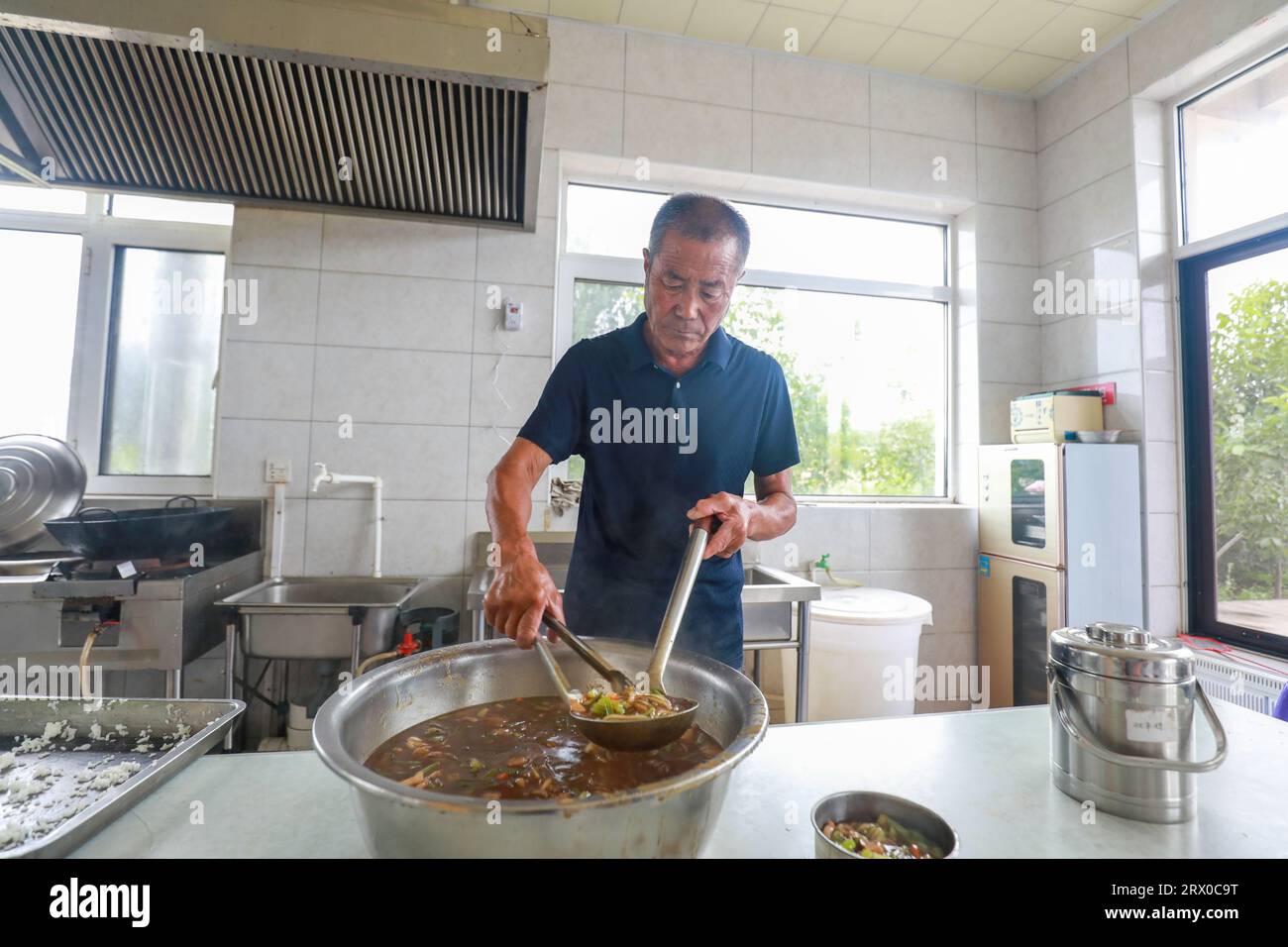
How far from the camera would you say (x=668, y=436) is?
1651 mm

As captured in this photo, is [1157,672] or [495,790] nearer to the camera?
[495,790]

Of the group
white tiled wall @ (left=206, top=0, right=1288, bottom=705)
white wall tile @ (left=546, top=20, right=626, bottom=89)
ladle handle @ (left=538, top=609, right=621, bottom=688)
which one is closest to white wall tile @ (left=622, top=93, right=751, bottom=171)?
white tiled wall @ (left=206, top=0, right=1288, bottom=705)

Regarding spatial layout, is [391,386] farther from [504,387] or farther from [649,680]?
[649,680]

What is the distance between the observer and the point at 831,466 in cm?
364

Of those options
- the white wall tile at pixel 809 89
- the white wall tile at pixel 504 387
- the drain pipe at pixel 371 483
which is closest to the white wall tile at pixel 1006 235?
the white wall tile at pixel 809 89

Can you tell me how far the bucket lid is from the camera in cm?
268

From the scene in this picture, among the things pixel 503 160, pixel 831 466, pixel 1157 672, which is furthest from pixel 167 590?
pixel 831 466

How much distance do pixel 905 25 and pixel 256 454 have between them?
3.93m

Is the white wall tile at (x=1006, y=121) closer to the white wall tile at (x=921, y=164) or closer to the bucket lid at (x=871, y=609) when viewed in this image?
the white wall tile at (x=921, y=164)

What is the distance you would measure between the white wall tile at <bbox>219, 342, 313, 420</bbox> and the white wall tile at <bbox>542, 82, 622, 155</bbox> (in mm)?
1664

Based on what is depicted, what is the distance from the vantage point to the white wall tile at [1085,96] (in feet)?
10.8

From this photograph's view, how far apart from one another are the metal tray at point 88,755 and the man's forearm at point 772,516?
107 centimetres

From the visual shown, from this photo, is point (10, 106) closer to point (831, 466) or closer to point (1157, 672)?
point (1157, 672)

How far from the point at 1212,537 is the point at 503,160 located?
3730 mm
